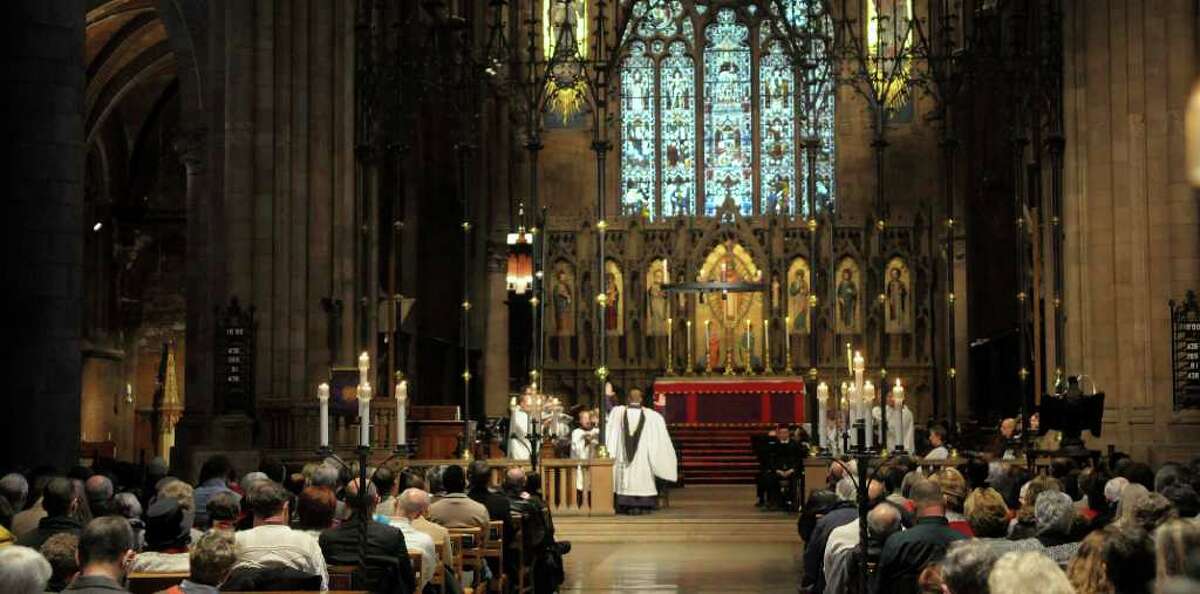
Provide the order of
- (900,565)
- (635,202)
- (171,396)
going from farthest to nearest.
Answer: (635,202) → (171,396) → (900,565)

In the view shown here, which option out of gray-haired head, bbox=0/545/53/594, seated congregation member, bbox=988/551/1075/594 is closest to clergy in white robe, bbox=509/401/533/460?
gray-haired head, bbox=0/545/53/594

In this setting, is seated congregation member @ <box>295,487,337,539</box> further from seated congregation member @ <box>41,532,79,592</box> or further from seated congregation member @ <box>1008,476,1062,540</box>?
seated congregation member @ <box>1008,476,1062,540</box>

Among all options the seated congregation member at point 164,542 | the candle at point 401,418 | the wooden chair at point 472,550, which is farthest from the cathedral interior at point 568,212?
the seated congregation member at point 164,542

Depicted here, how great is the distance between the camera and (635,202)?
120 ft

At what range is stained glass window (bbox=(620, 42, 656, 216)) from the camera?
120 feet

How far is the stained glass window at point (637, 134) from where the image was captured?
3659 centimetres

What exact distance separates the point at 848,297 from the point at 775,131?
438 centimetres

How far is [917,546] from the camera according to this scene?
25.1ft

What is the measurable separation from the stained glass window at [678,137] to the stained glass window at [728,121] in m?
0.30

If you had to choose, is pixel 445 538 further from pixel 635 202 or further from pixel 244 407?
pixel 635 202

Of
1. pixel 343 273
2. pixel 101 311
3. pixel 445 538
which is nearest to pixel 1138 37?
pixel 343 273

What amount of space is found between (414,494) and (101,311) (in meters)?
20.5

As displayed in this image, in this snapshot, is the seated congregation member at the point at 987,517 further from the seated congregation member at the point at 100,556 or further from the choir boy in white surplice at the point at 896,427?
the choir boy in white surplice at the point at 896,427

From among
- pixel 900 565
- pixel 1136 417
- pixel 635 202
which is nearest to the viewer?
pixel 900 565
